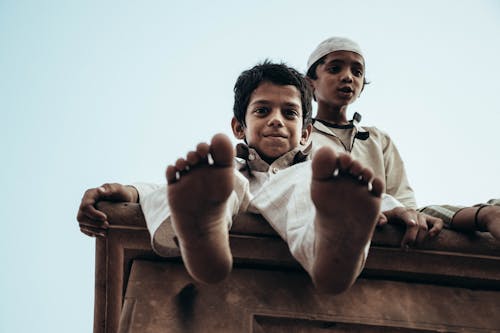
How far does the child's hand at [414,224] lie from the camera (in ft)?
6.59

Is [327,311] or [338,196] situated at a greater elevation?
[338,196]

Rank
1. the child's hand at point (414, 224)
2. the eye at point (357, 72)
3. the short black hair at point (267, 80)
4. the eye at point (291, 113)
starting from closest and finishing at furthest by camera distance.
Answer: the child's hand at point (414, 224) < the eye at point (291, 113) < the short black hair at point (267, 80) < the eye at point (357, 72)

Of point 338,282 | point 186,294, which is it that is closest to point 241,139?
point 186,294

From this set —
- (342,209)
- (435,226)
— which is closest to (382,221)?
(435,226)

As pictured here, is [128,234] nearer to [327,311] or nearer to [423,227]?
[327,311]

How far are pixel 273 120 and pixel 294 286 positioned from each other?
0.93 meters

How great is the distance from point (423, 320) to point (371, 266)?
251 millimetres

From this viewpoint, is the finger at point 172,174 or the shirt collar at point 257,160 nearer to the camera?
the finger at point 172,174

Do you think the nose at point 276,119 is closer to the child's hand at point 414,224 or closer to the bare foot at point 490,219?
the child's hand at point 414,224

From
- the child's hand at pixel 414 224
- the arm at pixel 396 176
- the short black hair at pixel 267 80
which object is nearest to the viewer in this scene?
the child's hand at pixel 414 224

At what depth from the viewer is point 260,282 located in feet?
6.57

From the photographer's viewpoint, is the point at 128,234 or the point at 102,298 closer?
the point at 128,234

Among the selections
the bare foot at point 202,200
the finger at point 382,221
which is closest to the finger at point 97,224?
the bare foot at point 202,200

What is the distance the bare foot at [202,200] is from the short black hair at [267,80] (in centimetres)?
137
